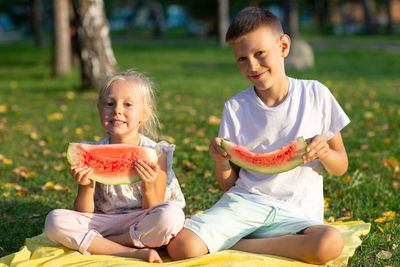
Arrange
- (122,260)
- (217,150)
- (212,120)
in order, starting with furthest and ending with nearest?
1. (212,120)
2. (217,150)
3. (122,260)

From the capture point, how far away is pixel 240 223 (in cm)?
348

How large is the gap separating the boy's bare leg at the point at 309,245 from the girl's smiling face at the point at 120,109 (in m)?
1.21

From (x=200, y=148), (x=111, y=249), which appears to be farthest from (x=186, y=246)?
(x=200, y=148)

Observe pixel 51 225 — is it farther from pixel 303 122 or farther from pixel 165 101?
pixel 165 101

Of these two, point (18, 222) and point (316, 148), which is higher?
point (316, 148)

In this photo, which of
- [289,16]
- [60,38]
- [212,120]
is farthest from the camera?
[289,16]

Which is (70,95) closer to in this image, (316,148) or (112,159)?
(112,159)

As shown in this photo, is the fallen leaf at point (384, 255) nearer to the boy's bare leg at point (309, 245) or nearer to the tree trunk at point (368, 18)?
the boy's bare leg at point (309, 245)

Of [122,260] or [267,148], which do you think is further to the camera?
[267,148]

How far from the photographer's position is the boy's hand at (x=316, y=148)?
10.5 feet

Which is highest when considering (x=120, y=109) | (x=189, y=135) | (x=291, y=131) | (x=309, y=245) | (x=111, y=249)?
(x=120, y=109)

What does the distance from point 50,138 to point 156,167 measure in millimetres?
4449

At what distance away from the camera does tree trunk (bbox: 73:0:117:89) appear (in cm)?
1110

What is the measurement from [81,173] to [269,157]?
125 centimetres
